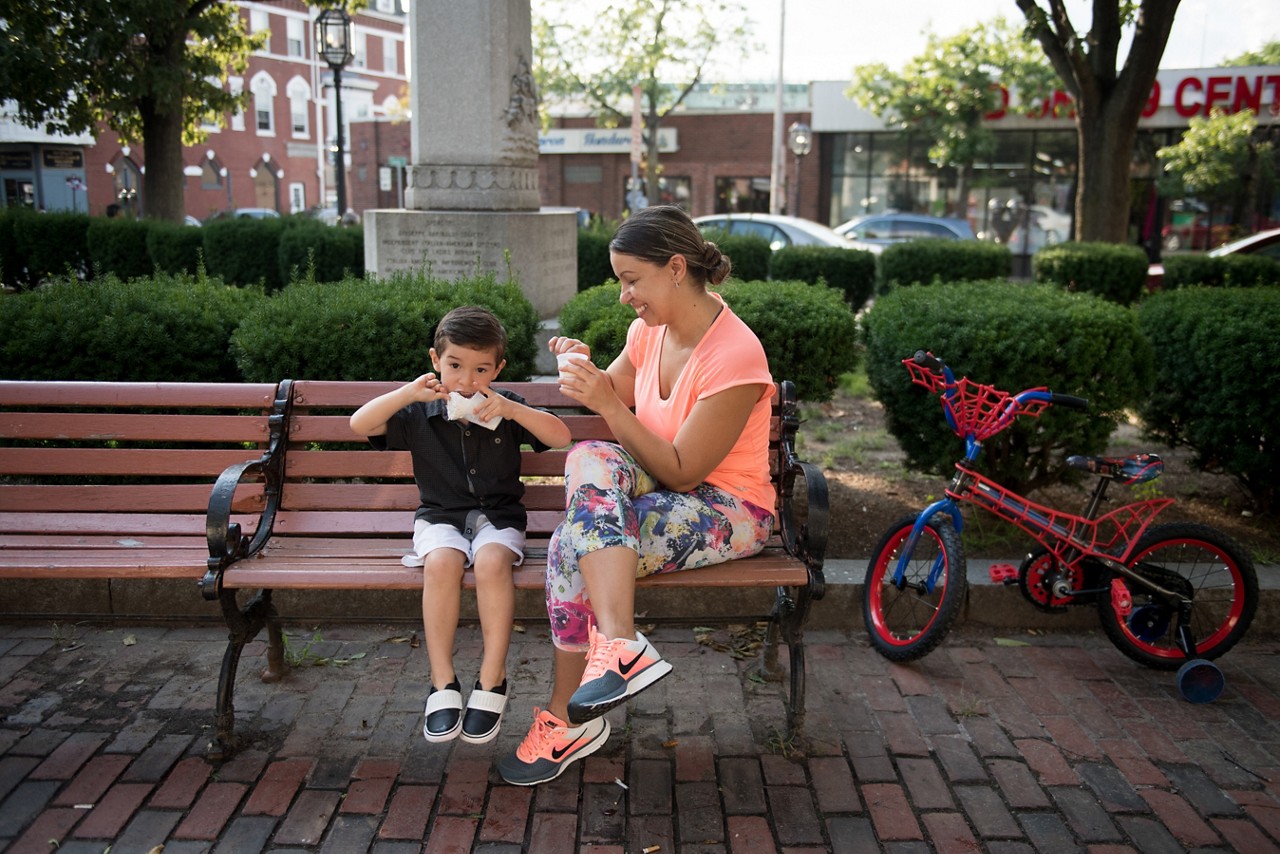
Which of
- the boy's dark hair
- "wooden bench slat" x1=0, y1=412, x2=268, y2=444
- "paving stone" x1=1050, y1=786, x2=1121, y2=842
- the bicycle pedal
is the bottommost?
"paving stone" x1=1050, y1=786, x2=1121, y2=842

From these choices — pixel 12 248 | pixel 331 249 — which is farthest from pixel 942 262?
pixel 12 248

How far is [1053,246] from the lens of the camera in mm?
11867

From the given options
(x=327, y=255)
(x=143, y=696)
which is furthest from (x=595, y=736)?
(x=327, y=255)

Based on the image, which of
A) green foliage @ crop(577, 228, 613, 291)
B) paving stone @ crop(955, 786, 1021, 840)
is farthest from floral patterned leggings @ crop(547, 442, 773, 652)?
green foliage @ crop(577, 228, 613, 291)

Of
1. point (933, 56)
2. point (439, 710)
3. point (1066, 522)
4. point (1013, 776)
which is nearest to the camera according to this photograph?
point (439, 710)

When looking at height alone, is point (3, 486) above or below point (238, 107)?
below

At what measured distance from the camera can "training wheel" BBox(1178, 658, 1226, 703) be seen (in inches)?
144

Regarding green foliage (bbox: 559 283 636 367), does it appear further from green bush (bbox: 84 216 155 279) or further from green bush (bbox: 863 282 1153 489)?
green bush (bbox: 84 216 155 279)

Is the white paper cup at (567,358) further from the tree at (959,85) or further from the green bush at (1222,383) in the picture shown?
the tree at (959,85)

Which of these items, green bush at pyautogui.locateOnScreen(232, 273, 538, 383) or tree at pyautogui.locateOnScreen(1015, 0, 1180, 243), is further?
tree at pyautogui.locateOnScreen(1015, 0, 1180, 243)

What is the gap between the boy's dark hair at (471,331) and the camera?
10.7 ft

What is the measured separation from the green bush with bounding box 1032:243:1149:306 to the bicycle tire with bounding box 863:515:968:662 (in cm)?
765

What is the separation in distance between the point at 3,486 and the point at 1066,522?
153 inches

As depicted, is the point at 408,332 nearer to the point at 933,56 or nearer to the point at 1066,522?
the point at 1066,522
